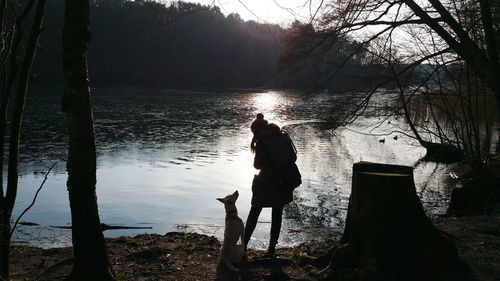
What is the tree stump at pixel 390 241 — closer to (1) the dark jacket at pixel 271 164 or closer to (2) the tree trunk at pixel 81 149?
(1) the dark jacket at pixel 271 164

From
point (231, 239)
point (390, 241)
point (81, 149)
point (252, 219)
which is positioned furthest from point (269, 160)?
point (81, 149)

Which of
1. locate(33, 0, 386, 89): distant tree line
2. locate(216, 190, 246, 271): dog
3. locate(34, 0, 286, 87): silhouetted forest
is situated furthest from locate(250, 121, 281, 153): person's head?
locate(34, 0, 286, 87): silhouetted forest

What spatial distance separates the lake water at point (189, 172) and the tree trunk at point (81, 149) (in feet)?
14.8

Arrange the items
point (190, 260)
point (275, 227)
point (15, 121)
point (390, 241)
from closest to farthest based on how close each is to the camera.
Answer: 1. point (390, 241)
2. point (15, 121)
3. point (275, 227)
4. point (190, 260)

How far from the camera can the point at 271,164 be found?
563 centimetres

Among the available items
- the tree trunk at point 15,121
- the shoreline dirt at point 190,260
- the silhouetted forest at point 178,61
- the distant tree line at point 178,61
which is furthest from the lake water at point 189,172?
the silhouetted forest at point 178,61

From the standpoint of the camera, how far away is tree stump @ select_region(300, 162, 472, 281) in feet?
15.2

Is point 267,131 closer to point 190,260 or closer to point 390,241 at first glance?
point 390,241

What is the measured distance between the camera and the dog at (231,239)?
542 cm

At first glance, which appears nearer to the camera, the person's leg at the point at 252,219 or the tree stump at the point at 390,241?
the tree stump at the point at 390,241

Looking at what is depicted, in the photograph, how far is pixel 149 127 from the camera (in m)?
30.0

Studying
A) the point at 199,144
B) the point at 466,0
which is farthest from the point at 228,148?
the point at 466,0

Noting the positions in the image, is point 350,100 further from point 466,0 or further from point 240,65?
point 240,65

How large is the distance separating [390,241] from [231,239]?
1725 mm
